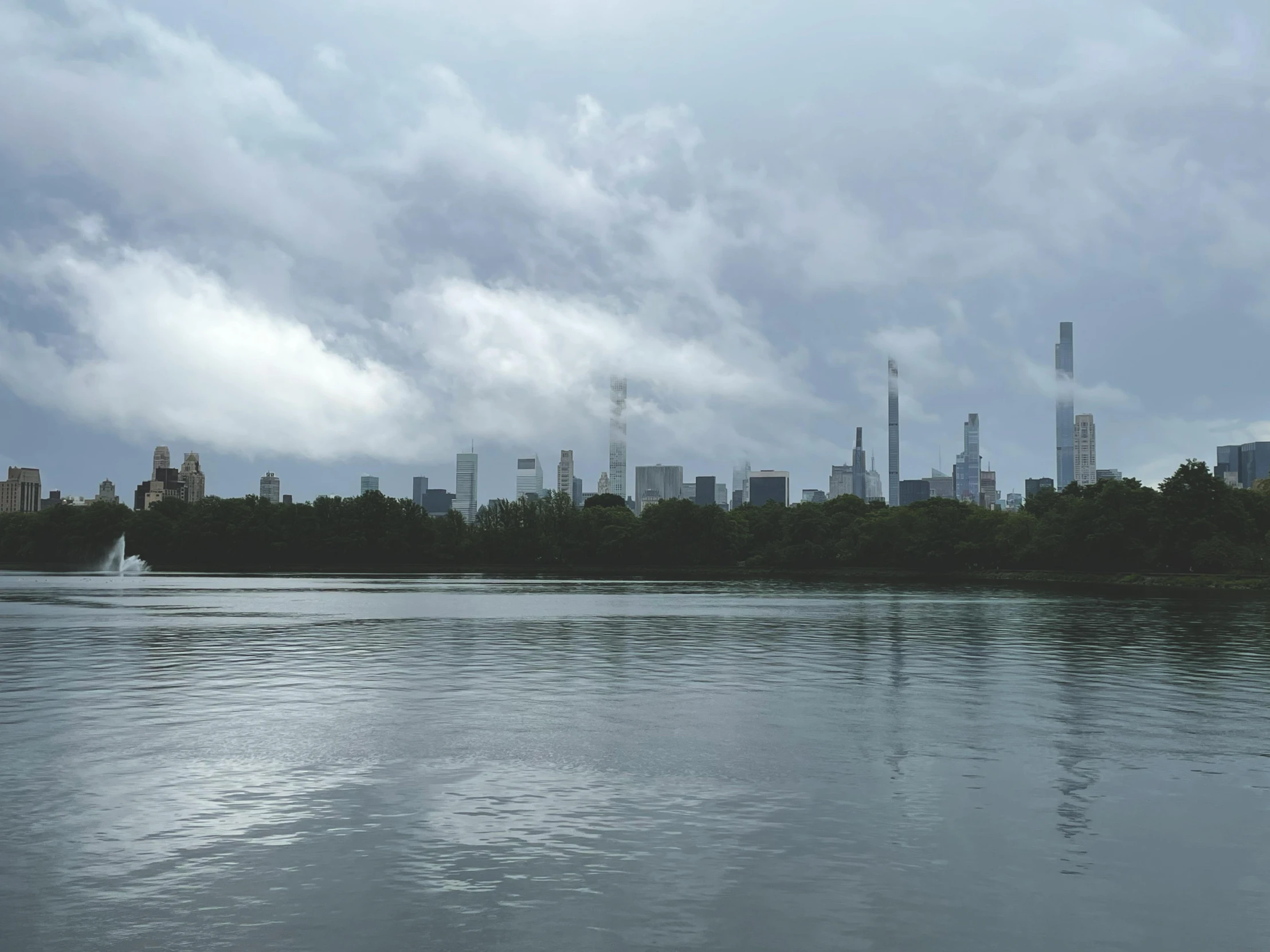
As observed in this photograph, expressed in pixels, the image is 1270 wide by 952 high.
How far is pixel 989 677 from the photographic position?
135ft

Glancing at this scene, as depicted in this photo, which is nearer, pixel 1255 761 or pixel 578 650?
pixel 1255 761

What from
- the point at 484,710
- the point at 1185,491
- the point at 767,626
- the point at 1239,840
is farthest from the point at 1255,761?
the point at 1185,491

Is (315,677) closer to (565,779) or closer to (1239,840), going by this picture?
(565,779)

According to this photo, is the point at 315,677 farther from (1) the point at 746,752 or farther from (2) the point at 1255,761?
(2) the point at 1255,761

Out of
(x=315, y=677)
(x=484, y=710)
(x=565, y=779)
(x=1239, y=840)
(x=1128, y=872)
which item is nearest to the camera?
(x=1128, y=872)

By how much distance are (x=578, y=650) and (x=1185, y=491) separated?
112m

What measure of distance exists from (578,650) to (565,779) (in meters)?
28.3

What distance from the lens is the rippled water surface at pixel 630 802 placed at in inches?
548

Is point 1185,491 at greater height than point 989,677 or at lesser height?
greater

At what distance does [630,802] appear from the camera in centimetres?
2008

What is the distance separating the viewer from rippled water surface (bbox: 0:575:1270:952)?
548 inches

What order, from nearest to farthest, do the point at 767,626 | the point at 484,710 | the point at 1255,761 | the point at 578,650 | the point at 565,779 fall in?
the point at 565,779
the point at 1255,761
the point at 484,710
the point at 578,650
the point at 767,626

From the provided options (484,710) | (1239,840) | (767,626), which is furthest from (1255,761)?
(767,626)

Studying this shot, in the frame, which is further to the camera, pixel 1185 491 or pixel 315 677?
pixel 1185 491
